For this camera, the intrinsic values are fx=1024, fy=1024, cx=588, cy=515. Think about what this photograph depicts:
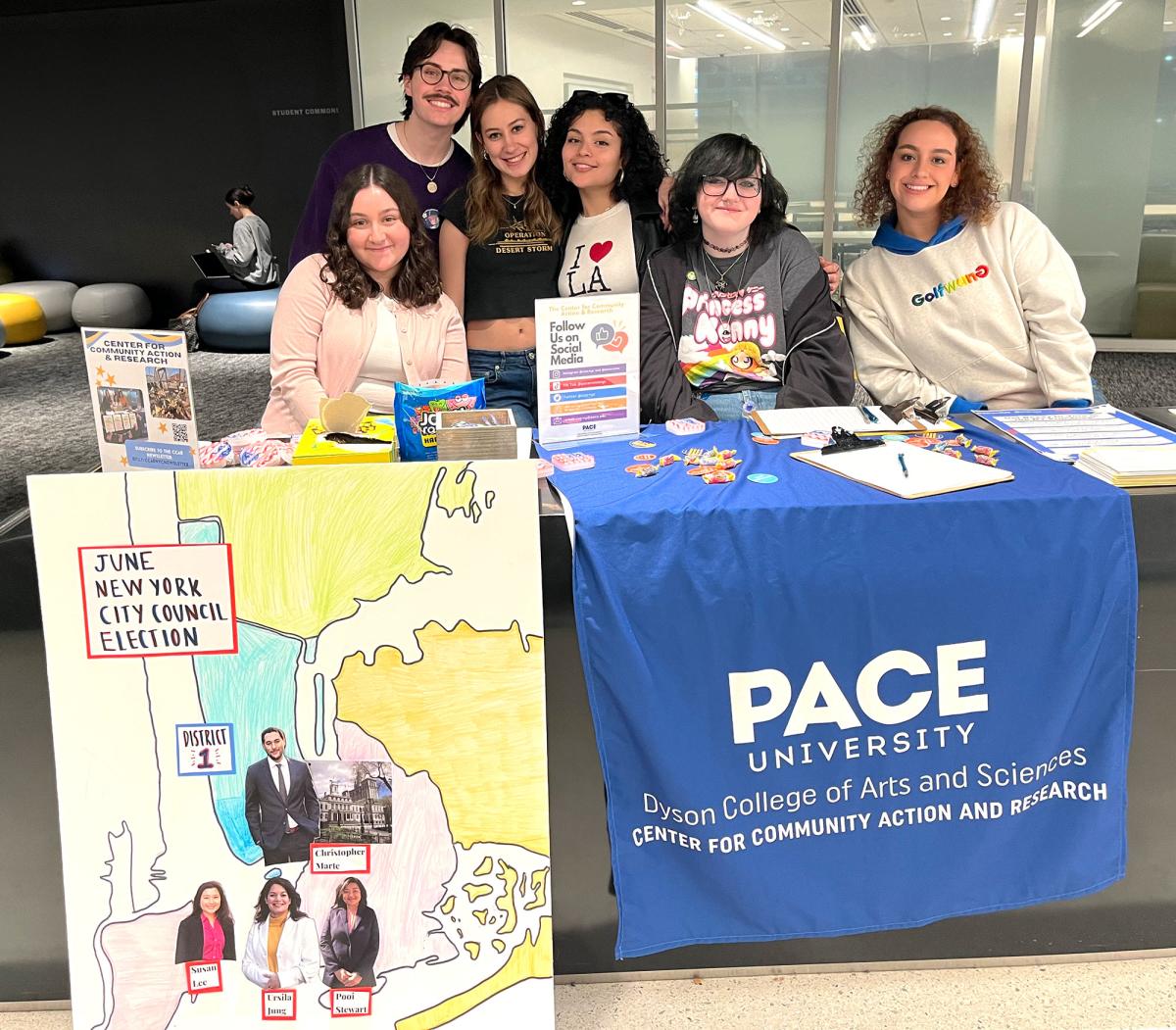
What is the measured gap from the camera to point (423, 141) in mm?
2705

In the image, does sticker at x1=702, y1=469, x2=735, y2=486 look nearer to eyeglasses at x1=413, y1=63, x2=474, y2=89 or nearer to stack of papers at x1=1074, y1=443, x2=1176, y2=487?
stack of papers at x1=1074, y1=443, x2=1176, y2=487

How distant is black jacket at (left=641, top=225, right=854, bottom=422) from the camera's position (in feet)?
7.55

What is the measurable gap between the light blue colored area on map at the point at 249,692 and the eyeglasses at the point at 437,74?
1735 mm

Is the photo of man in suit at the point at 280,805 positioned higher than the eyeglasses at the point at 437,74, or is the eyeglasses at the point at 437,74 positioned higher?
the eyeglasses at the point at 437,74

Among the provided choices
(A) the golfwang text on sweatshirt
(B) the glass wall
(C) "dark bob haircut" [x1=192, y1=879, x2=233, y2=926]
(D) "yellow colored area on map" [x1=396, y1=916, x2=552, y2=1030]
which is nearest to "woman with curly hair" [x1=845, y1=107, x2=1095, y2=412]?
(A) the golfwang text on sweatshirt

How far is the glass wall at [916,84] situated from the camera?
19.7 feet

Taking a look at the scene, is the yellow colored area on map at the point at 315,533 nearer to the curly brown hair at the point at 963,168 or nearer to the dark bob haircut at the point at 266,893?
the dark bob haircut at the point at 266,893

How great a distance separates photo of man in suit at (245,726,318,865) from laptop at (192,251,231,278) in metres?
7.24

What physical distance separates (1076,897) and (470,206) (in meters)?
1.99

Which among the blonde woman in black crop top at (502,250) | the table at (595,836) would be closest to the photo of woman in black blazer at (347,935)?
the table at (595,836)

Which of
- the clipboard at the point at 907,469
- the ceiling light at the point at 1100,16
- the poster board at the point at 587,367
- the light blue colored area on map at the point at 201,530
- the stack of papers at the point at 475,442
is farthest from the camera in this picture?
the ceiling light at the point at 1100,16

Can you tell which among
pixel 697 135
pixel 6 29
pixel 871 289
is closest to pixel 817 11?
pixel 697 135

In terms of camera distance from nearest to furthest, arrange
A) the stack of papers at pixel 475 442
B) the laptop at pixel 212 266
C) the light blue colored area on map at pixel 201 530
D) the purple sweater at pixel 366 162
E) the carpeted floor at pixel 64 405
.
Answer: the light blue colored area on map at pixel 201 530 < the stack of papers at pixel 475 442 < the purple sweater at pixel 366 162 < the carpeted floor at pixel 64 405 < the laptop at pixel 212 266

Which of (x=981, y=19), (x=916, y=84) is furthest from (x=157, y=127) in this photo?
(x=981, y=19)
